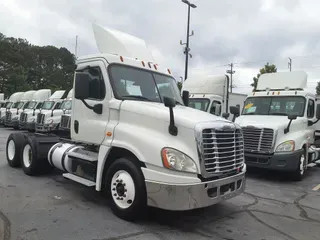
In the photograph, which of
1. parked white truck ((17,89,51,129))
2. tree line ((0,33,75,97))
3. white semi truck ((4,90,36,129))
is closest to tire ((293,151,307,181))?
parked white truck ((17,89,51,129))

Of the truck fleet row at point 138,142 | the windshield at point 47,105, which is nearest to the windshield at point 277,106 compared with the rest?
the truck fleet row at point 138,142

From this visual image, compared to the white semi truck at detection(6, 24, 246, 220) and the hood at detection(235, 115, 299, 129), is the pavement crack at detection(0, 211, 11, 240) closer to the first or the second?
the white semi truck at detection(6, 24, 246, 220)

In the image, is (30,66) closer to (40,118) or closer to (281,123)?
(40,118)

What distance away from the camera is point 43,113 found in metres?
19.2

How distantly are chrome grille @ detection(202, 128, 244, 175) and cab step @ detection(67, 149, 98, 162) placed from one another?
2037mm

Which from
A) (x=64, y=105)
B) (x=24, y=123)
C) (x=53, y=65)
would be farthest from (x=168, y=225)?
(x=53, y=65)

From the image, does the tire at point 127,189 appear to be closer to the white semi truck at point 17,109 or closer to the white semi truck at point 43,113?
the white semi truck at point 43,113

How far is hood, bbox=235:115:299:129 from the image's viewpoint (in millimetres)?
8211

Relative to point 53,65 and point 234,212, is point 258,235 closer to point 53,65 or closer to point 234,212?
point 234,212

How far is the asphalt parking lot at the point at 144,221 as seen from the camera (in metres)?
4.23

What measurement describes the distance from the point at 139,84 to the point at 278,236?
3.23 meters

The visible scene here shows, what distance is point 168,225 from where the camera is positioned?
15.1ft

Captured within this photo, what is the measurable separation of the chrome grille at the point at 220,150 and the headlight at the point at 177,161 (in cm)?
20

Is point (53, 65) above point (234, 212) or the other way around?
above
